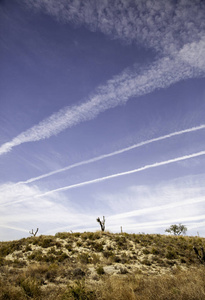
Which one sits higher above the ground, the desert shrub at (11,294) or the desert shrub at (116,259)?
the desert shrub at (116,259)

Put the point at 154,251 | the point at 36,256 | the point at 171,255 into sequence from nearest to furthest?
the point at 171,255 < the point at 36,256 < the point at 154,251

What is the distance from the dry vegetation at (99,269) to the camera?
23.4 ft

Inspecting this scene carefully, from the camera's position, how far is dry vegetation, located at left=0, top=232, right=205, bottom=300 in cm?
713

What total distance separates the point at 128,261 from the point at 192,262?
613 cm

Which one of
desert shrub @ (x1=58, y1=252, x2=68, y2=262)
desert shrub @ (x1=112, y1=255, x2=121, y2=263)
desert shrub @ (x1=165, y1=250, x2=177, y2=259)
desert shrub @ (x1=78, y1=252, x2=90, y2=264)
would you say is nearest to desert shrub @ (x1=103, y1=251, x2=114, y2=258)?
desert shrub @ (x1=112, y1=255, x2=121, y2=263)

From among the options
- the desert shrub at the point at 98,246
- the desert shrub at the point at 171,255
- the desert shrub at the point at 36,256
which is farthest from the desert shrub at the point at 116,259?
the desert shrub at the point at 36,256

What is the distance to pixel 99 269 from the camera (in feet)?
43.1

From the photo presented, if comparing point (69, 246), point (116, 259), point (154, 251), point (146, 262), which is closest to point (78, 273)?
point (116, 259)

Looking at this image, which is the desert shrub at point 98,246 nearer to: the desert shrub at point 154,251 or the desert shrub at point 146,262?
the desert shrub at point 146,262

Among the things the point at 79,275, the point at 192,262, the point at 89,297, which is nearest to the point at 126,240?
the point at 192,262

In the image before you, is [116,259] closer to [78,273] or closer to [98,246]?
[98,246]

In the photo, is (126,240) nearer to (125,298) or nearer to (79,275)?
(79,275)

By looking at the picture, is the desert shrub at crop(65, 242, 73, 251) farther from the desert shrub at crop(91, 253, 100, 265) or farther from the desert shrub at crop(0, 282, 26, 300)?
the desert shrub at crop(0, 282, 26, 300)

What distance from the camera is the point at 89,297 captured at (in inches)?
275
